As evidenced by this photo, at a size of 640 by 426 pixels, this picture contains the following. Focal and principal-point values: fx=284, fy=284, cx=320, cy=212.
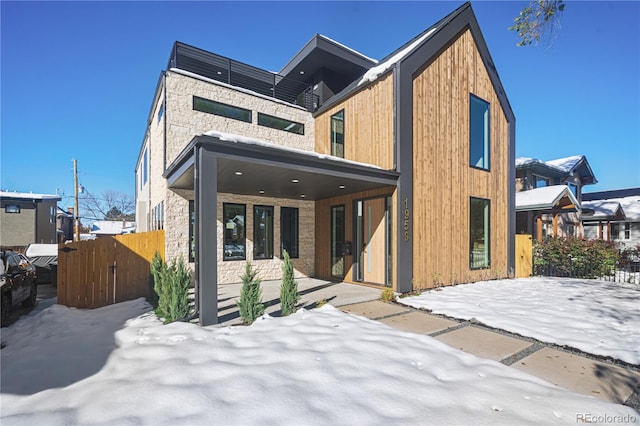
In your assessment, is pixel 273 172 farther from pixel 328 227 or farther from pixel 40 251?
pixel 40 251

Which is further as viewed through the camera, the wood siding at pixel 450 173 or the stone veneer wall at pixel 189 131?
the stone veneer wall at pixel 189 131

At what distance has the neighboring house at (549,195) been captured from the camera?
11812 mm

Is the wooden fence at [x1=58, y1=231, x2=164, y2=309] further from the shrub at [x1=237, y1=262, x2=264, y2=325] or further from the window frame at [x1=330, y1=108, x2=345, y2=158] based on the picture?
the window frame at [x1=330, y1=108, x2=345, y2=158]

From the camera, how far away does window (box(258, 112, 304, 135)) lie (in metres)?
10.2

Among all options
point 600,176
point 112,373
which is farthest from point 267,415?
point 600,176

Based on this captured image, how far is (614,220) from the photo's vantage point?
1694 centimetres

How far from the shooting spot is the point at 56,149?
21672 mm

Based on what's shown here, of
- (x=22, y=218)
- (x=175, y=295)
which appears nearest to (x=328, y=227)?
(x=175, y=295)

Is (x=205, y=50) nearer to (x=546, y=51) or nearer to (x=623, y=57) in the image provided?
(x=546, y=51)

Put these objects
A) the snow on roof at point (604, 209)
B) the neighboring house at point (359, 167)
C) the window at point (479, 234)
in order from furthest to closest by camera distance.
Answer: the snow on roof at point (604, 209), the window at point (479, 234), the neighboring house at point (359, 167)

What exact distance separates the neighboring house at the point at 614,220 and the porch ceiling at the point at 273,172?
16890 millimetres

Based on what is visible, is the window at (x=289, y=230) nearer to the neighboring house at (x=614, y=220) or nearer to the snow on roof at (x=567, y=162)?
the snow on roof at (x=567, y=162)

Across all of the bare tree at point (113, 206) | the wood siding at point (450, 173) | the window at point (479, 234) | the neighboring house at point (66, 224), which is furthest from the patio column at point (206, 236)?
the bare tree at point (113, 206)

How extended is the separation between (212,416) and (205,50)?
1135cm
